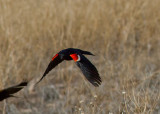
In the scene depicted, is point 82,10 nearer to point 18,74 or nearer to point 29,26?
point 29,26

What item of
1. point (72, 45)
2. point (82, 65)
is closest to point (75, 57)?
point (82, 65)

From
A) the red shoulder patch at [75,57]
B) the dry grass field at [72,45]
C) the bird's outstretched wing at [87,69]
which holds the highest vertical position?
the dry grass field at [72,45]

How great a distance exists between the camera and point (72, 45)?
3.78 meters

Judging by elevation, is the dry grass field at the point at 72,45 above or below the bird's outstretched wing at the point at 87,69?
above

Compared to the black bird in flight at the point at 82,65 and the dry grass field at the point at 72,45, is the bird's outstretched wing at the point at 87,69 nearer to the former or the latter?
the black bird in flight at the point at 82,65

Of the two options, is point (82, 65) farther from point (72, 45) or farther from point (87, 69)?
point (72, 45)

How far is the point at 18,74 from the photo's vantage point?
3.42 meters

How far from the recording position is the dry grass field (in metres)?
3.17

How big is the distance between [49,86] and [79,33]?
78 centimetres

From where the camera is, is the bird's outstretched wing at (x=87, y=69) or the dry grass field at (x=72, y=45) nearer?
the bird's outstretched wing at (x=87, y=69)

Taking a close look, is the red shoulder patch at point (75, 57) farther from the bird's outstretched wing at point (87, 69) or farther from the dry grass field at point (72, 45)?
the dry grass field at point (72, 45)

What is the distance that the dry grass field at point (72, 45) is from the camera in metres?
3.17

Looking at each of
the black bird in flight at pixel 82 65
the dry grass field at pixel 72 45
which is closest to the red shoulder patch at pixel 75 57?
the black bird in flight at pixel 82 65

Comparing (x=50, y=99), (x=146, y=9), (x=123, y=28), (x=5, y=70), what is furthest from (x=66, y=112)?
(x=146, y=9)
